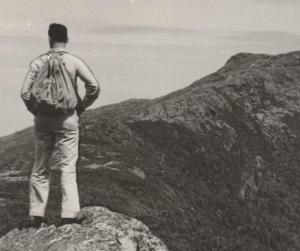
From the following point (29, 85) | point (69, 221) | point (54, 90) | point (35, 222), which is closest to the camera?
point (54, 90)

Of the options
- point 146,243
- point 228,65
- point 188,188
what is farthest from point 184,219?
point 228,65

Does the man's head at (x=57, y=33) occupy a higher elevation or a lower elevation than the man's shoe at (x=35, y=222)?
higher

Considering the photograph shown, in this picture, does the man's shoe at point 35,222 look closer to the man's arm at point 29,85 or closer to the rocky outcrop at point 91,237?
the rocky outcrop at point 91,237

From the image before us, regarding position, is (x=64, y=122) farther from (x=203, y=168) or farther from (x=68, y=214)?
(x=203, y=168)

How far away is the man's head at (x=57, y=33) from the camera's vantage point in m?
10.2

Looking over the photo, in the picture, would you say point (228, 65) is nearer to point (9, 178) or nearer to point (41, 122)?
point (9, 178)

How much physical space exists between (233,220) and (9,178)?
840 centimetres

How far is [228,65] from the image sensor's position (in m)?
40.2

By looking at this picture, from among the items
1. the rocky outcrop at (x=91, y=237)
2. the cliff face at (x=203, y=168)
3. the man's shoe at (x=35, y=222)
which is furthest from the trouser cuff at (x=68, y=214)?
the cliff face at (x=203, y=168)

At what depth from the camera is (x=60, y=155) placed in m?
10.4

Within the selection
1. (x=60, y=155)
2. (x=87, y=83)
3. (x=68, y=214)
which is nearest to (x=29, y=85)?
(x=87, y=83)

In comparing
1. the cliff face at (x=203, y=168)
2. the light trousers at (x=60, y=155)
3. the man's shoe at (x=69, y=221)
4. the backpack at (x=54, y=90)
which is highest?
the backpack at (x=54, y=90)

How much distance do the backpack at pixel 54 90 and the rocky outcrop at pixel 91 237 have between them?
7.55ft

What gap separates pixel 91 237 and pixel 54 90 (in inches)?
→ 109
